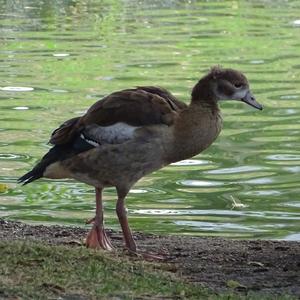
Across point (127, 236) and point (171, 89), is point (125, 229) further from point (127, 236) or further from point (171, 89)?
point (171, 89)

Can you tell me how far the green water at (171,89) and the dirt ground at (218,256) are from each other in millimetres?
1192

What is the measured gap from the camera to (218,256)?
866 centimetres

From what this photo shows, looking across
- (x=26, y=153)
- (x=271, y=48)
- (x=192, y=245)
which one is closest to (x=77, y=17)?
(x=271, y=48)

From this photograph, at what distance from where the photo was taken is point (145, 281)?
7.05 m

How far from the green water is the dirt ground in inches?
46.9

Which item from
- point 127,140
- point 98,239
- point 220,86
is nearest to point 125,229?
point 98,239

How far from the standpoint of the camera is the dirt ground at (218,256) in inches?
295

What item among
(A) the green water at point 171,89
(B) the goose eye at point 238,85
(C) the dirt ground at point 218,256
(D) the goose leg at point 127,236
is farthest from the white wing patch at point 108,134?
(A) the green water at point 171,89

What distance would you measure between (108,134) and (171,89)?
34.6 feet

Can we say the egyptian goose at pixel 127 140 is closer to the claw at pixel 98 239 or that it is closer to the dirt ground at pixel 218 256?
the claw at pixel 98 239

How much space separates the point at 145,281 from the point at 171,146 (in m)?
1.63

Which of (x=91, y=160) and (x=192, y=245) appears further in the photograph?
(x=192, y=245)

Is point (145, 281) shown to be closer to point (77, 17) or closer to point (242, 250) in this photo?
point (242, 250)

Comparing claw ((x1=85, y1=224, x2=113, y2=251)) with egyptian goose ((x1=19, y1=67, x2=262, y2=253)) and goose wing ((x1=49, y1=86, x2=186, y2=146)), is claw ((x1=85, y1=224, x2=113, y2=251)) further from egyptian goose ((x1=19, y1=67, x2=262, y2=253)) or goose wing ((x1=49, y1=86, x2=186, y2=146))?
goose wing ((x1=49, y1=86, x2=186, y2=146))
